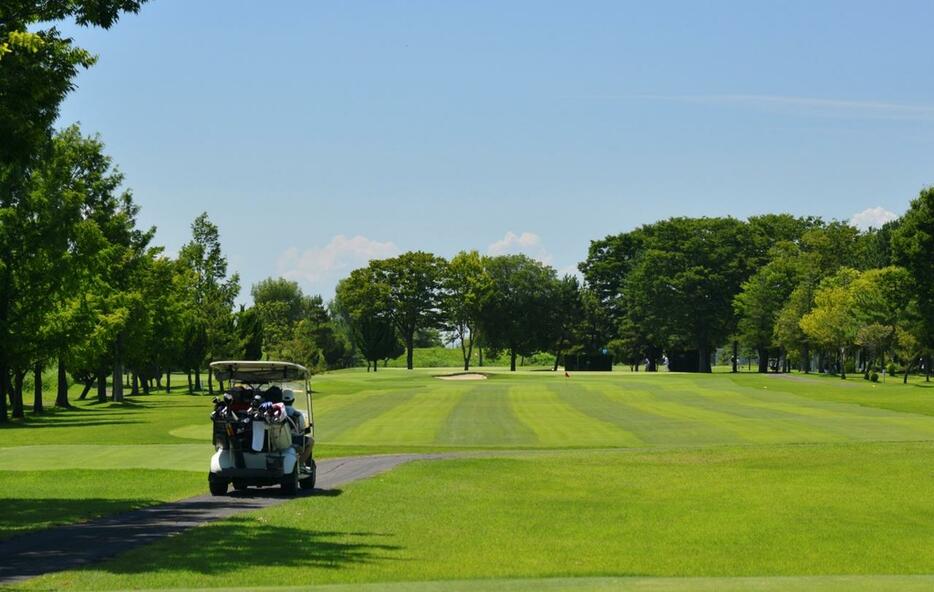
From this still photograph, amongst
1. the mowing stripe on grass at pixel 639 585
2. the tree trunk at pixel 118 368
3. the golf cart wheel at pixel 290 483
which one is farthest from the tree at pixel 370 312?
the mowing stripe on grass at pixel 639 585

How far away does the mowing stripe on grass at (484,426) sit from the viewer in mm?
51844

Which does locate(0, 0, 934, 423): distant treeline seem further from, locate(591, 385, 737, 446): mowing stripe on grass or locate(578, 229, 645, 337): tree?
locate(591, 385, 737, 446): mowing stripe on grass

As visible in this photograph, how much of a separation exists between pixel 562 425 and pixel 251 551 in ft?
141

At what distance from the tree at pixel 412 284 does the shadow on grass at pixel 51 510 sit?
147m

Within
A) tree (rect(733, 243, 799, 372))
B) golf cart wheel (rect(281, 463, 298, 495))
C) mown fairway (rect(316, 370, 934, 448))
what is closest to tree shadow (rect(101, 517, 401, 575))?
golf cart wheel (rect(281, 463, 298, 495))

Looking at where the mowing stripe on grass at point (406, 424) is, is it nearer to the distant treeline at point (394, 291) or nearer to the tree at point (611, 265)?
the distant treeline at point (394, 291)

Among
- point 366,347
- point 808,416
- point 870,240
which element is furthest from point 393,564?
point 366,347

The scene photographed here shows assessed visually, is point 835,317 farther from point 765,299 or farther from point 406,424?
point 406,424

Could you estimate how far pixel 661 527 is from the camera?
22938mm

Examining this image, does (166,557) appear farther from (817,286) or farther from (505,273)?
(505,273)

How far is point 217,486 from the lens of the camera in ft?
91.5

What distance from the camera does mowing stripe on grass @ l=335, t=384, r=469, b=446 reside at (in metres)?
53.2

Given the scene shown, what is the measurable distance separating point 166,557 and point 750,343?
142500mm

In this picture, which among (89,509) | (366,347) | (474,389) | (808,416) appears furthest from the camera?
(366,347)
